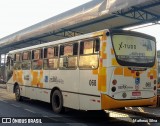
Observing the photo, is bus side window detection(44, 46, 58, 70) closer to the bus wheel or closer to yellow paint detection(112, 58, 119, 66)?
the bus wheel

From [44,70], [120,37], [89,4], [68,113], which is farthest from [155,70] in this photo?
[89,4]

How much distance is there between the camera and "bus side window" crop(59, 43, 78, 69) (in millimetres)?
11836

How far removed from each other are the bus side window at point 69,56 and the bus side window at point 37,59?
2.22 metres

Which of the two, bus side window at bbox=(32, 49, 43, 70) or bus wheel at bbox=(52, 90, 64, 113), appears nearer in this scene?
bus wheel at bbox=(52, 90, 64, 113)

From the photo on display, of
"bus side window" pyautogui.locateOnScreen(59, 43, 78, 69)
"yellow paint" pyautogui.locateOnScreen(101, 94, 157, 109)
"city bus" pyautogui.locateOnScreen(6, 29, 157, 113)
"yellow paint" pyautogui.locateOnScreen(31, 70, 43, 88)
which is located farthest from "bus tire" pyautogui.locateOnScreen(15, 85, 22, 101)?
"yellow paint" pyautogui.locateOnScreen(101, 94, 157, 109)

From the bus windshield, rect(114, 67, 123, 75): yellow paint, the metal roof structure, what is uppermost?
the metal roof structure

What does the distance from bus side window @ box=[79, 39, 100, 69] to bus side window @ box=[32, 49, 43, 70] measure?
3894 mm

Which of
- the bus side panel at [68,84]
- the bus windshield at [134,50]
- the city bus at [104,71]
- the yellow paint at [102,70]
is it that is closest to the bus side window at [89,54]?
the city bus at [104,71]

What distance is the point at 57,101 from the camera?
13195mm

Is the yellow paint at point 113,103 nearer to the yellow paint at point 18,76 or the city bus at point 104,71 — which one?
the city bus at point 104,71

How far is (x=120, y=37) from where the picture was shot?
1052 centimetres

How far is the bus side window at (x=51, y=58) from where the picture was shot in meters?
13.3

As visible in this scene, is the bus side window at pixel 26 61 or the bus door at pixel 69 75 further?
the bus side window at pixel 26 61

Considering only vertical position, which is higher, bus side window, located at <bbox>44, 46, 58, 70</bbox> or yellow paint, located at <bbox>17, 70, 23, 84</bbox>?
bus side window, located at <bbox>44, 46, 58, 70</bbox>
